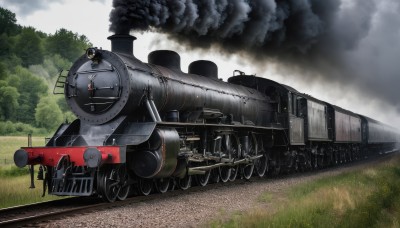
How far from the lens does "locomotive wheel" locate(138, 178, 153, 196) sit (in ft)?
34.0

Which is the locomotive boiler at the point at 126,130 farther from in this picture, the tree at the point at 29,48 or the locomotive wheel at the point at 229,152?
the tree at the point at 29,48

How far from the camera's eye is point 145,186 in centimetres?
1058

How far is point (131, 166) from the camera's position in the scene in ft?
31.3

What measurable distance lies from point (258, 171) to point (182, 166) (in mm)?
6059

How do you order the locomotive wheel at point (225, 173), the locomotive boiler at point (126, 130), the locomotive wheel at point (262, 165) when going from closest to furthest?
the locomotive boiler at point (126, 130)
the locomotive wheel at point (225, 173)
the locomotive wheel at point (262, 165)

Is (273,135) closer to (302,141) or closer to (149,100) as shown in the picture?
(302,141)

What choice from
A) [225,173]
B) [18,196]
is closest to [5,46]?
[225,173]

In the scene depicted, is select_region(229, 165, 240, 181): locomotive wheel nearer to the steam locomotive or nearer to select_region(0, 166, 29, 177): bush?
the steam locomotive

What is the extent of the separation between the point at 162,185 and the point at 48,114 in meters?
38.6

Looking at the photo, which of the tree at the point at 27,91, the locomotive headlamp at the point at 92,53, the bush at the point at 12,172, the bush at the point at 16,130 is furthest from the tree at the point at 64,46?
the locomotive headlamp at the point at 92,53

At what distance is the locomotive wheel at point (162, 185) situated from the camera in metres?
10.8

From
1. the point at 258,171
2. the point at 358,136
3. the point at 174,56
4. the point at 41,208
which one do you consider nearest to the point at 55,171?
the point at 41,208

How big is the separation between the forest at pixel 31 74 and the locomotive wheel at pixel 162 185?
32.5 metres

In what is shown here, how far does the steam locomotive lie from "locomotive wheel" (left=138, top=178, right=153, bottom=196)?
0.03m
